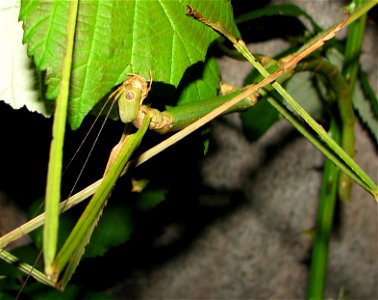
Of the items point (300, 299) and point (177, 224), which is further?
point (300, 299)

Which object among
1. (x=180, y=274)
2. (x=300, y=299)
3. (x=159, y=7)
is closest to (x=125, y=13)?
(x=159, y=7)

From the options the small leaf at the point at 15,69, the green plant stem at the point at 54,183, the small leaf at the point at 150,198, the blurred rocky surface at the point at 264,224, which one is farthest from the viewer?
the blurred rocky surface at the point at 264,224

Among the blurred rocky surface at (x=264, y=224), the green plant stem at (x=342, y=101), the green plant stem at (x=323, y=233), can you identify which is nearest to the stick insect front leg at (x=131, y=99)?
the green plant stem at (x=342, y=101)

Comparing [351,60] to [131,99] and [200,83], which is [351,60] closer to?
[200,83]

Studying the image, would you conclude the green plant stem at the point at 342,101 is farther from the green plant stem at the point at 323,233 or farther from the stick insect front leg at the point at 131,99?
the stick insect front leg at the point at 131,99

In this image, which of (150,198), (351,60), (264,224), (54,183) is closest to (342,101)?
(351,60)

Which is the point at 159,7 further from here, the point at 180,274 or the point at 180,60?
the point at 180,274
